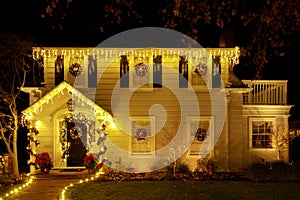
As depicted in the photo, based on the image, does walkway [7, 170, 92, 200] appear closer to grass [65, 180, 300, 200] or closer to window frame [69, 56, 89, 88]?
grass [65, 180, 300, 200]

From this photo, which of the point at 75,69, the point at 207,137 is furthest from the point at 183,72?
the point at 75,69

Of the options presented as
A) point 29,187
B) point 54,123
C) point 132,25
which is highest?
point 132,25

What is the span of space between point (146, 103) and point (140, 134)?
127 cm

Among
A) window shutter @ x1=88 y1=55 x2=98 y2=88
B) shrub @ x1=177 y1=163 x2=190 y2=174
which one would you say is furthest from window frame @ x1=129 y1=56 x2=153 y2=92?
shrub @ x1=177 y1=163 x2=190 y2=174

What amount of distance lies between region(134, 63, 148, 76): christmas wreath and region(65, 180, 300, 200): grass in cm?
549

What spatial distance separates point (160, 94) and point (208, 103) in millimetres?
1991

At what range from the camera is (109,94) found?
78.8 feet

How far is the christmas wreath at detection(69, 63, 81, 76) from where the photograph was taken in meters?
24.0

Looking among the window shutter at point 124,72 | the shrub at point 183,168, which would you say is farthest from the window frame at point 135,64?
the shrub at point 183,168

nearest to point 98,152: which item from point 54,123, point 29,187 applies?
point 54,123

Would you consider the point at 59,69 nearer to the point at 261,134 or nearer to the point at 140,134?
the point at 140,134

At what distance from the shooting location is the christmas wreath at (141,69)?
2408 centimetres

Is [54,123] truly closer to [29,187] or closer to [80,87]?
[80,87]

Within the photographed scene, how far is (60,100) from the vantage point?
23.2m
